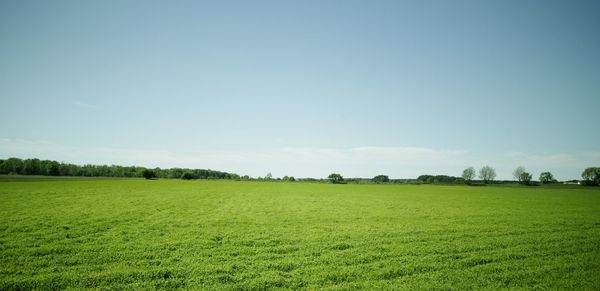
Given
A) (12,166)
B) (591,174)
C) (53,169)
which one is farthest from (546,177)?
(12,166)

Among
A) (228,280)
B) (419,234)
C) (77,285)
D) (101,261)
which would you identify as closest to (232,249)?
(228,280)

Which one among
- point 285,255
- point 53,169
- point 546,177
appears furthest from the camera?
point 546,177

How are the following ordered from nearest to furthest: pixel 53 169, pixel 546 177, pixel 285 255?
1. pixel 285 255
2. pixel 53 169
3. pixel 546 177

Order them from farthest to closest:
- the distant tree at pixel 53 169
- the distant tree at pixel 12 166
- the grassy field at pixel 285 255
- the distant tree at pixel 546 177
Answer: the distant tree at pixel 546 177, the distant tree at pixel 53 169, the distant tree at pixel 12 166, the grassy field at pixel 285 255

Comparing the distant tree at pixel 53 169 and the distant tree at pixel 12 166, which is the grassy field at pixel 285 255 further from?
the distant tree at pixel 12 166

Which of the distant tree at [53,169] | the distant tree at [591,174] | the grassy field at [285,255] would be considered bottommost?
the grassy field at [285,255]

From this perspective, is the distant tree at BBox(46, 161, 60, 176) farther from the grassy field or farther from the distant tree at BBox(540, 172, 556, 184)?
the distant tree at BBox(540, 172, 556, 184)

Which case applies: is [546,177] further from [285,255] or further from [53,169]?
[53,169]

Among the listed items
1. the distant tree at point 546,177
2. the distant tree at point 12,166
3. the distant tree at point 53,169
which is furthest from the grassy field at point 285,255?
the distant tree at point 546,177

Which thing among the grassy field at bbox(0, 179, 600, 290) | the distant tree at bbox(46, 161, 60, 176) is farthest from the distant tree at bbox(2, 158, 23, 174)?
the grassy field at bbox(0, 179, 600, 290)

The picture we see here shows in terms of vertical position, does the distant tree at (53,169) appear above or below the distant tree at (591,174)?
below

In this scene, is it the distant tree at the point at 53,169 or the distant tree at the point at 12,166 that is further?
the distant tree at the point at 53,169

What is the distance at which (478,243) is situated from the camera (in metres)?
15.0

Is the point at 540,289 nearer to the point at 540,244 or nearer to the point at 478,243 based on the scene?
the point at 478,243
